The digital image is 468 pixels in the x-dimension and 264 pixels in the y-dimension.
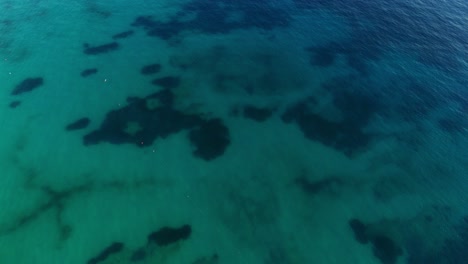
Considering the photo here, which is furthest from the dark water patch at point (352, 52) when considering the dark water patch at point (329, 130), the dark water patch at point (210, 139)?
the dark water patch at point (210, 139)

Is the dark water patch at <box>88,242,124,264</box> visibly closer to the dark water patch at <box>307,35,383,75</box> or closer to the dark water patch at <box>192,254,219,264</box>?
the dark water patch at <box>192,254,219,264</box>

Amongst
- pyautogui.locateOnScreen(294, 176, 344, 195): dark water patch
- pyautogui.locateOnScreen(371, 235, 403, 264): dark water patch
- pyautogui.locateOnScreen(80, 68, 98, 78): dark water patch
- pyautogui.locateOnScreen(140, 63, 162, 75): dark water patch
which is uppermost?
pyautogui.locateOnScreen(140, 63, 162, 75): dark water patch

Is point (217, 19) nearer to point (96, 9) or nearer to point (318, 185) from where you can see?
point (96, 9)

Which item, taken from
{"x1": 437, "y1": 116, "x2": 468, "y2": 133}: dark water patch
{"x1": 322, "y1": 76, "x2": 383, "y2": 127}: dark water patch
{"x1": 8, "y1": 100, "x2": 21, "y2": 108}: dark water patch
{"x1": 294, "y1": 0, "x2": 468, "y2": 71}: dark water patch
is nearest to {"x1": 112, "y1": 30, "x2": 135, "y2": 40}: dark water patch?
{"x1": 8, "y1": 100, "x2": 21, "y2": 108}: dark water patch

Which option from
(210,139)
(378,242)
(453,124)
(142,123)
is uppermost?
(453,124)

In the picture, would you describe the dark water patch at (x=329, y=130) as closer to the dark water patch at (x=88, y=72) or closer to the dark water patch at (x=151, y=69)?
the dark water patch at (x=151, y=69)

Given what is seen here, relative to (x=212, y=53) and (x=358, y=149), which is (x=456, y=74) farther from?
(x=212, y=53)

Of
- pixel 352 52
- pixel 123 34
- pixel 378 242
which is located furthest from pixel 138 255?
pixel 352 52
